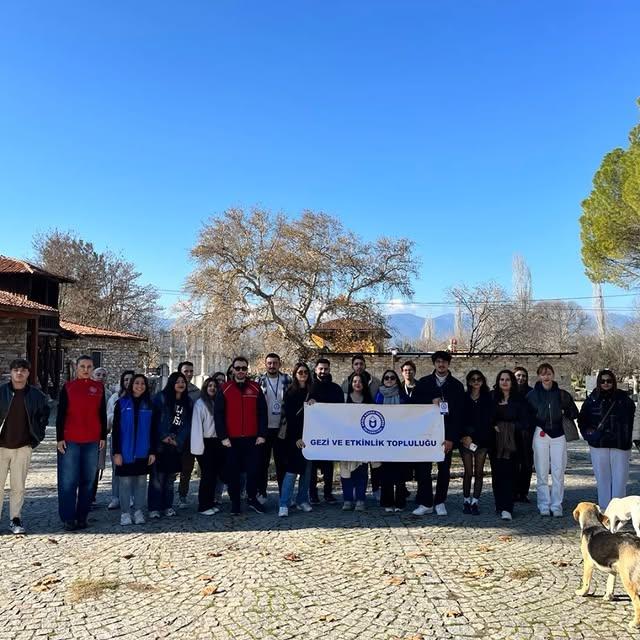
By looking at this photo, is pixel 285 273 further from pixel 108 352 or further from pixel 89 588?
pixel 89 588

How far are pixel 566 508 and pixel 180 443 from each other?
16.3 ft

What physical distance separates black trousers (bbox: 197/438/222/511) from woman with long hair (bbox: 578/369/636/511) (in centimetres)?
440

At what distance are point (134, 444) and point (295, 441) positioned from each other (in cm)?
189

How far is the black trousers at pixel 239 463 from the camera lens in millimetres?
7023

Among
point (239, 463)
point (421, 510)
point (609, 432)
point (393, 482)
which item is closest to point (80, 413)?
point (239, 463)

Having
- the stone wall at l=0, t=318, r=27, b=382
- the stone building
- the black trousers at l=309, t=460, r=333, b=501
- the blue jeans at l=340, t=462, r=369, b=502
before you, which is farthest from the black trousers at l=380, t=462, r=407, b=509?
the stone building

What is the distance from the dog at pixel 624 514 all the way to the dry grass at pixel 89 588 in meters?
4.27

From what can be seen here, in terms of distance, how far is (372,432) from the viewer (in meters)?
7.36

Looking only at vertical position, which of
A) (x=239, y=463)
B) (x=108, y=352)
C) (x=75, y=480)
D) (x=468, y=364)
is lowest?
(x=75, y=480)

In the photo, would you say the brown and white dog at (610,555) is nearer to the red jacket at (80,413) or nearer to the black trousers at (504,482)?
the black trousers at (504,482)

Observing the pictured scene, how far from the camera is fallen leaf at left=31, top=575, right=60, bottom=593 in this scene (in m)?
4.63

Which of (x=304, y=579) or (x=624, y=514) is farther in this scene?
(x=624, y=514)

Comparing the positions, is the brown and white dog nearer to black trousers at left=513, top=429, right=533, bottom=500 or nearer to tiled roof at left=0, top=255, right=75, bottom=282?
black trousers at left=513, top=429, right=533, bottom=500

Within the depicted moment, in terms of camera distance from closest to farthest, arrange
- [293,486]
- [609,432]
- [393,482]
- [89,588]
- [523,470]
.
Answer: [89,588], [609,432], [293,486], [393,482], [523,470]
